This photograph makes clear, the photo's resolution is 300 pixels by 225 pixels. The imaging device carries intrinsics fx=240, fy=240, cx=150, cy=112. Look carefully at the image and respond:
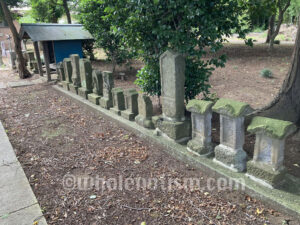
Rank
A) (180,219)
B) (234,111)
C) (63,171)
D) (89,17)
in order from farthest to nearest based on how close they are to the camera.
A: (89,17), (63,171), (234,111), (180,219)

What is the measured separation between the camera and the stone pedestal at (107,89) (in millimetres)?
6037

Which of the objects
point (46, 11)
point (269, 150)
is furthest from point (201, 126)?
point (46, 11)

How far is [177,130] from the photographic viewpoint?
13.6 feet

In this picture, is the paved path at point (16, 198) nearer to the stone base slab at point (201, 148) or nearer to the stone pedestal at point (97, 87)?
the stone base slab at point (201, 148)

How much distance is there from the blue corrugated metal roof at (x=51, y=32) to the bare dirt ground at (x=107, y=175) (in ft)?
17.1

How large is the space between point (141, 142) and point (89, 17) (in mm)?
7012

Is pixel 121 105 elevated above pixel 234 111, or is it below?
below

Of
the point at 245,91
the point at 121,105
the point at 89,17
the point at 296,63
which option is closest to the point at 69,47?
the point at 89,17

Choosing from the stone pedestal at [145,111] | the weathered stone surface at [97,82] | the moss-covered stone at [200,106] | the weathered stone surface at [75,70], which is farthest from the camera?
the weathered stone surface at [75,70]

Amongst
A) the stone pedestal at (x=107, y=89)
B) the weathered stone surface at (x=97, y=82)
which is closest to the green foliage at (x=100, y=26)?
the weathered stone surface at (x=97, y=82)

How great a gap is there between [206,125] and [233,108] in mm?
658

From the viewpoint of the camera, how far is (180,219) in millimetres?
2787

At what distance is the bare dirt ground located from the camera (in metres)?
2.84

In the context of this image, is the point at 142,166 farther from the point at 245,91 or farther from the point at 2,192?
the point at 245,91
